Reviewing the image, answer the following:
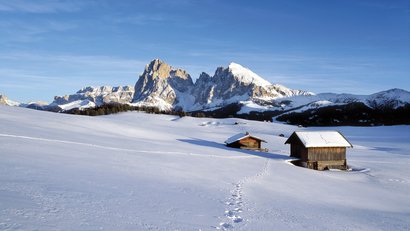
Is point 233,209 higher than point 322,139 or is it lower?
lower

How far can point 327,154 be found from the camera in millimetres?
46906

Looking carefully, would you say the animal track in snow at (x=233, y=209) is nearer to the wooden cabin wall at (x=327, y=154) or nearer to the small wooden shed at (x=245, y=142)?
the wooden cabin wall at (x=327, y=154)

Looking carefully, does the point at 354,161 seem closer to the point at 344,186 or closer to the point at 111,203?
the point at 344,186

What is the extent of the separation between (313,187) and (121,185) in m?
16.1

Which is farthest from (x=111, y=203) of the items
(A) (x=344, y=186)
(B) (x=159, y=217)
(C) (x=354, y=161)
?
(C) (x=354, y=161)

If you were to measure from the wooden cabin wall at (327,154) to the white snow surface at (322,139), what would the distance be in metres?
0.65

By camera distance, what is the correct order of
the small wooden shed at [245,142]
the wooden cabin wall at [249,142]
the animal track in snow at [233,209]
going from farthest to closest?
1. the wooden cabin wall at [249,142]
2. the small wooden shed at [245,142]
3. the animal track in snow at [233,209]

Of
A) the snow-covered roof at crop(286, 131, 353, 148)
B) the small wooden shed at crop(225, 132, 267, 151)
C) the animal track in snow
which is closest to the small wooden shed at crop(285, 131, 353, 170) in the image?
the snow-covered roof at crop(286, 131, 353, 148)

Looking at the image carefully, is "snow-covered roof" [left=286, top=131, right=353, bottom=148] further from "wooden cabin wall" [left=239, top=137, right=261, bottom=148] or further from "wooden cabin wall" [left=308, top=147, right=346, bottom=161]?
"wooden cabin wall" [left=239, top=137, right=261, bottom=148]

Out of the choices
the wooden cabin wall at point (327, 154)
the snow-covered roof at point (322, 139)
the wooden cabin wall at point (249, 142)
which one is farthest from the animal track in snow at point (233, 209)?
the wooden cabin wall at point (249, 142)

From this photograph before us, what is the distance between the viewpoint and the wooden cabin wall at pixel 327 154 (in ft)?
152

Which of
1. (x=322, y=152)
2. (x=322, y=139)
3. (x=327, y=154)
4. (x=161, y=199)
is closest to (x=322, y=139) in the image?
(x=322, y=139)

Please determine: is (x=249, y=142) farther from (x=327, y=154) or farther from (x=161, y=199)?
(x=161, y=199)

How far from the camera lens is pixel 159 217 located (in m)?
12.3
